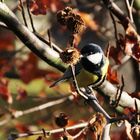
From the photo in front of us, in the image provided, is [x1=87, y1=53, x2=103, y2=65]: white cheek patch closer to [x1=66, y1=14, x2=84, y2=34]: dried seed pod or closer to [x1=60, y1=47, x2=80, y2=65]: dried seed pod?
[x1=66, y1=14, x2=84, y2=34]: dried seed pod

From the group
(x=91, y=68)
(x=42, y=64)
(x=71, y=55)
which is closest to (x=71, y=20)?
(x=71, y=55)

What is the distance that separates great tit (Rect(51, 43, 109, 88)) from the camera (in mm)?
1854

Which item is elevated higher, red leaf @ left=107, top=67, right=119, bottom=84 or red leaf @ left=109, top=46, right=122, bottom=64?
red leaf @ left=109, top=46, right=122, bottom=64

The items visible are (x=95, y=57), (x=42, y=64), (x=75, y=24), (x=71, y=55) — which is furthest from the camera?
(x=42, y=64)

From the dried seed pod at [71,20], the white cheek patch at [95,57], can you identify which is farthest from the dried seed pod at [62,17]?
the white cheek patch at [95,57]

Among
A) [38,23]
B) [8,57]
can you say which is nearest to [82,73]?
[8,57]

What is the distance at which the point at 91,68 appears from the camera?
204 centimetres

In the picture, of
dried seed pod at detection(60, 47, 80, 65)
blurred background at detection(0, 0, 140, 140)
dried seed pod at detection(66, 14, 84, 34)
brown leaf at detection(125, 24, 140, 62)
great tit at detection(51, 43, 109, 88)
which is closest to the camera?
dried seed pod at detection(60, 47, 80, 65)

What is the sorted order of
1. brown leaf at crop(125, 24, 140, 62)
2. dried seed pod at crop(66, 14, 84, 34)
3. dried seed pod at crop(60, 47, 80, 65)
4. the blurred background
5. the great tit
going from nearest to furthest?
dried seed pod at crop(60, 47, 80, 65), dried seed pod at crop(66, 14, 84, 34), the great tit, brown leaf at crop(125, 24, 140, 62), the blurred background

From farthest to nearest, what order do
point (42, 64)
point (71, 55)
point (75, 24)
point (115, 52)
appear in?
1. point (42, 64)
2. point (115, 52)
3. point (75, 24)
4. point (71, 55)

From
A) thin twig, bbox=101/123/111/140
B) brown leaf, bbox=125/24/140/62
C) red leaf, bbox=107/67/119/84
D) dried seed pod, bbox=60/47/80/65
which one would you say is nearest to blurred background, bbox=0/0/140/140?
red leaf, bbox=107/67/119/84

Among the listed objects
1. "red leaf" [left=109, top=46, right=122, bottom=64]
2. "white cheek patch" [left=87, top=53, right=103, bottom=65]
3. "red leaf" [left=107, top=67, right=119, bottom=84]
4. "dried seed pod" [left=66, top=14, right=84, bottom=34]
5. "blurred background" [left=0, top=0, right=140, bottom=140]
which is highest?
"dried seed pod" [left=66, top=14, right=84, bottom=34]

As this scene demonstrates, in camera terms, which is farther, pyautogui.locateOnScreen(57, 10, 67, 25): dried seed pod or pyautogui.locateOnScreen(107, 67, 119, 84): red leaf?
pyautogui.locateOnScreen(107, 67, 119, 84): red leaf

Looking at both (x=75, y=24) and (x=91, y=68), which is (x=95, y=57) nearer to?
(x=91, y=68)
